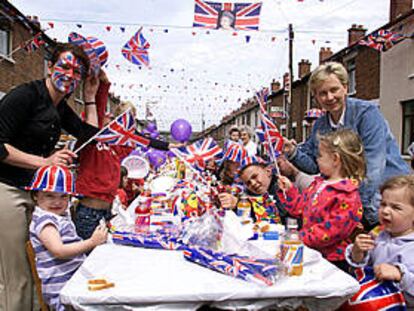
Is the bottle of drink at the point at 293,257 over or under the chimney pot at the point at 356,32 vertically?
under

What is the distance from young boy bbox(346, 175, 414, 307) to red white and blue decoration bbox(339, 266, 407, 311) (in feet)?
0.13

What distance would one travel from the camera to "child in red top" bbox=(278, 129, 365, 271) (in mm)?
2059

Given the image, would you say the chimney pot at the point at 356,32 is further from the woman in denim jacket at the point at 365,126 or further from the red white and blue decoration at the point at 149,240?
the red white and blue decoration at the point at 149,240

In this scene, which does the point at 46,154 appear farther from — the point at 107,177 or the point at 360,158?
the point at 360,158

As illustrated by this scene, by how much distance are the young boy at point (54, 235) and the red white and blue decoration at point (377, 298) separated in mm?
1328

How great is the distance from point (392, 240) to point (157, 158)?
15.8 ft

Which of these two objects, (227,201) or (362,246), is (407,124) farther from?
(362,246)

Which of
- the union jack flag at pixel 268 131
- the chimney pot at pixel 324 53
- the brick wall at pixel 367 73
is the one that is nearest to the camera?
the union jack flag at pixel 268 131

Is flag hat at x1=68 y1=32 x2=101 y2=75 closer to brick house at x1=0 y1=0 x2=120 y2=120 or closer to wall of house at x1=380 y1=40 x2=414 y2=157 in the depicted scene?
brick house at x1=0 y1=0 x2=120 y2=120

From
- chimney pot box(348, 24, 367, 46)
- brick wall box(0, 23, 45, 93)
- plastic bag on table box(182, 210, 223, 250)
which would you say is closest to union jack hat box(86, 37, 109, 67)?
plastic bag on table box(182, 210, 223, 250)

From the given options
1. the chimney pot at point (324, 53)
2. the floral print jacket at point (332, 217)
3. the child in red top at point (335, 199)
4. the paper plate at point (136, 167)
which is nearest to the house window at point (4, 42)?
the paper plate at point (136, 167)

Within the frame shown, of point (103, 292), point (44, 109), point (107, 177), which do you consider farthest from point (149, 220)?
→ point (103, 292)

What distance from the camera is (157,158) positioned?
21.1 feet

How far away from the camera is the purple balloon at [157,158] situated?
6.37 meters
